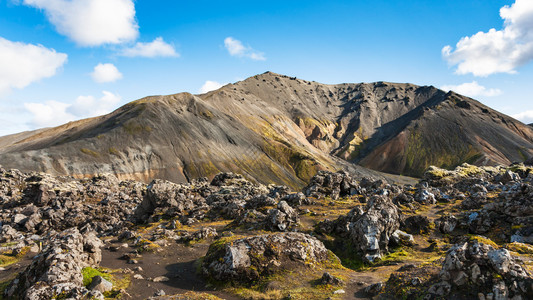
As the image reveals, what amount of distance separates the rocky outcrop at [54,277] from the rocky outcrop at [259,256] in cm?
775

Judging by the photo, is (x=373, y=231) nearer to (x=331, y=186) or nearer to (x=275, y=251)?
(x=275, y=251)

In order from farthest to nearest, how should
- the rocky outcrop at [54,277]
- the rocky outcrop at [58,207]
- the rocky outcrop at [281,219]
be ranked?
the rocky outcrop at [58,207] → the rocky outcrop at [281,219] → the rocky outcrop at [54,277]

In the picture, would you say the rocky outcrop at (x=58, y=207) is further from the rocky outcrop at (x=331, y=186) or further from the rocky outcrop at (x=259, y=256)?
the rocky outcrop at (x=331, y=186)

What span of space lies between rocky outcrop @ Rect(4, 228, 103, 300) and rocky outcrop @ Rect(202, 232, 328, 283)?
7.75m

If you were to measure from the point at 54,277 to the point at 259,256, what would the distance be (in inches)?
477

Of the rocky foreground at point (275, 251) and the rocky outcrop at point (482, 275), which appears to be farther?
the rocky foreground at point (275, 251)

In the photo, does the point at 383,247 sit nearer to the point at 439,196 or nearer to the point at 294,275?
the point at 294,275

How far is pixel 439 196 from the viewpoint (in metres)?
52.9

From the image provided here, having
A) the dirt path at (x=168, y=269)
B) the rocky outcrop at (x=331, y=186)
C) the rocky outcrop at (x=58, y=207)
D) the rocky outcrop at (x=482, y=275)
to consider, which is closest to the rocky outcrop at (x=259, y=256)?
the dirt path at (x=168, y=269)

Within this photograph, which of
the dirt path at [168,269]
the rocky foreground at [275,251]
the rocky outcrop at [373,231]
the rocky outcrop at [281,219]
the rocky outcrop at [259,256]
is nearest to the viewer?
the rocky foreground at [275,251]

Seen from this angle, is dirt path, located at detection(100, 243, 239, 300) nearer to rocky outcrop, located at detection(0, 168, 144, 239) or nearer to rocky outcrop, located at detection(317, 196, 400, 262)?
rocky outcrop, located at detection(317, 196, 400, 262)

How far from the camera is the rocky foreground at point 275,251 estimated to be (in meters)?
14.9

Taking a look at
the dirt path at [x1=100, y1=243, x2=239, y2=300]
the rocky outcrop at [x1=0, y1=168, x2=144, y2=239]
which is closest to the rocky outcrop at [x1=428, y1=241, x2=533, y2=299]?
the dirt path at [x1=100, y1=243, x2=239, y2=300]

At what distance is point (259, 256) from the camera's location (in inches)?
815
